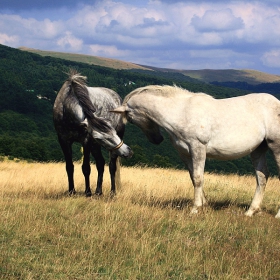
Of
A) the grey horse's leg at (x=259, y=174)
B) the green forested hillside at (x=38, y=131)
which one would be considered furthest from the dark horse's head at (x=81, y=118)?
the green forested hillside at (x=38, y=131)

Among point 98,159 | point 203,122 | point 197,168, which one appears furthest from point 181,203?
point 203,122

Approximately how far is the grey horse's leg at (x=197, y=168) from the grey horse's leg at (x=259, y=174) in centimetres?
109

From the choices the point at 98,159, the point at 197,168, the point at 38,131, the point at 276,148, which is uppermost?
the point at 276,148

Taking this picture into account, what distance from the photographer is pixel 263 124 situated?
8.60m

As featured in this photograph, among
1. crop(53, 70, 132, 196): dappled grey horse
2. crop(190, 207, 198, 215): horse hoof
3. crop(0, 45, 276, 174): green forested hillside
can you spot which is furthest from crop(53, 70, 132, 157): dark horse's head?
crop(0, 45, 276, 174): green forested hillside

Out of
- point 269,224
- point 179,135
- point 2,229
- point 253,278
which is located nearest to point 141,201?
point 179,135

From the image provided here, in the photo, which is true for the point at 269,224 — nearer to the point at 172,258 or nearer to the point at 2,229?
the point at 172,258

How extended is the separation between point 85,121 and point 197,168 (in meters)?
2.45

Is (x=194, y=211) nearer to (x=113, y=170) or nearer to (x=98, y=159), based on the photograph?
(x=98, y=159)

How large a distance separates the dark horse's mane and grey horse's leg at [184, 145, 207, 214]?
5.76 ft

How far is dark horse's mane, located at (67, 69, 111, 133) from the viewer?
9.00 m

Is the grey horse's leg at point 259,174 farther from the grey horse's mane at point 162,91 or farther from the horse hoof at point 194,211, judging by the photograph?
the grey horse's mane at point 162,91

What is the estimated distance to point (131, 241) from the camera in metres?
6.16

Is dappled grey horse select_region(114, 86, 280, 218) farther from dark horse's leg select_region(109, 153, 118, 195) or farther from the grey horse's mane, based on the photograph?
dark horse's leg select_region(109, 153, 118, 195)
